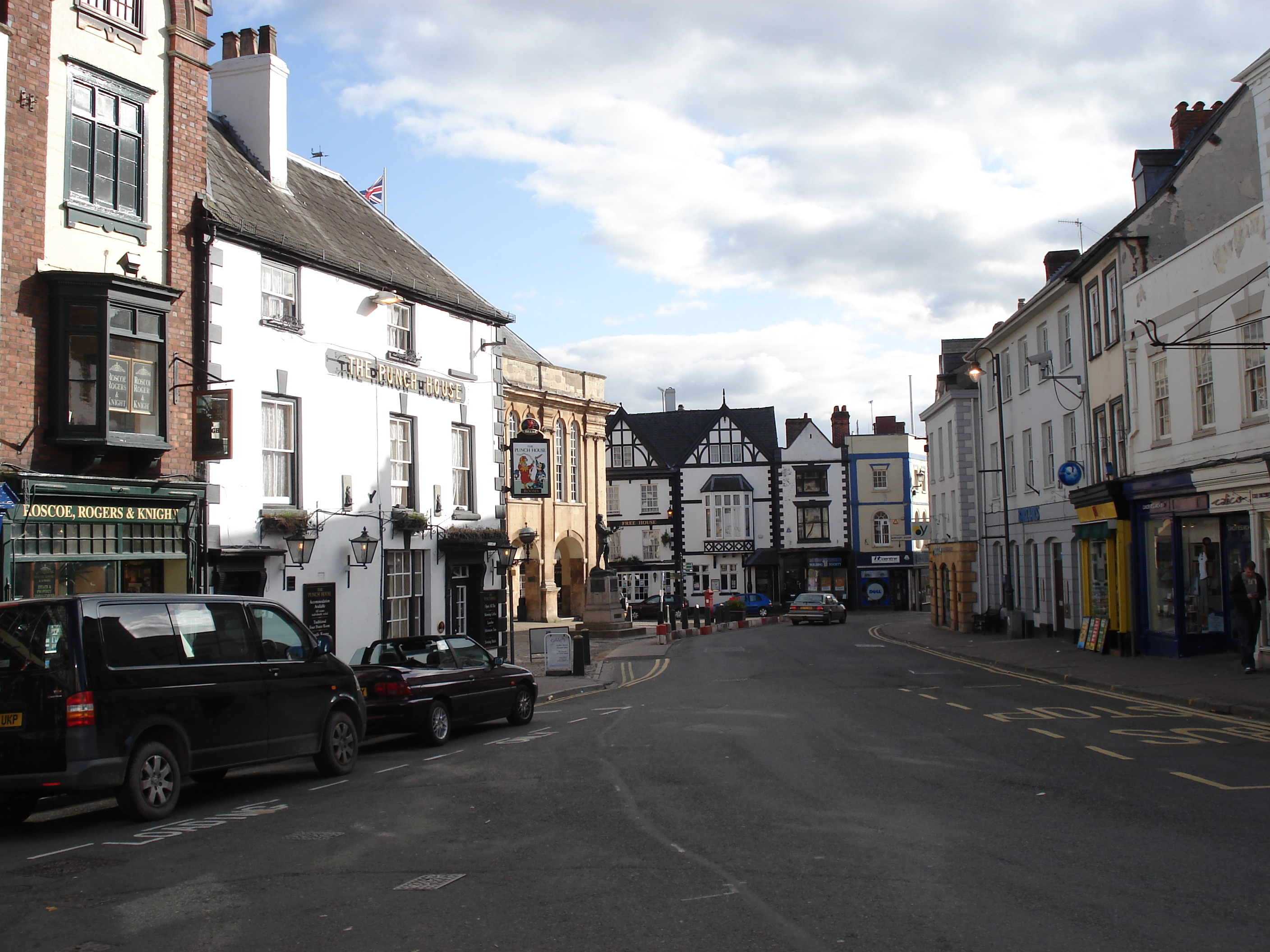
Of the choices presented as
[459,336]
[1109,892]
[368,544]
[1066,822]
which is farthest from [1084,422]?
[1109,892]

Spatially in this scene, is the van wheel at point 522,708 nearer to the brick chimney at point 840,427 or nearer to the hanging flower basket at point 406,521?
the hanging flower basket at point 406,521

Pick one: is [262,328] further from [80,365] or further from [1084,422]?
[1084,422]


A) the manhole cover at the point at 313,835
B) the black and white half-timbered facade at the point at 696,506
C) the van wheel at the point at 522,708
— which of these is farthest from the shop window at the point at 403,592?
the black and white half-timbered facade at the point at 696,506

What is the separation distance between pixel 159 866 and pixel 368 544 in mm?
15780

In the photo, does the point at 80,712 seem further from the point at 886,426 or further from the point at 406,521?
the point at 886,426

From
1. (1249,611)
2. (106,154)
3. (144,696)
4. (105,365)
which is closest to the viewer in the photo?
(144,696)

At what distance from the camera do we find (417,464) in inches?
1029

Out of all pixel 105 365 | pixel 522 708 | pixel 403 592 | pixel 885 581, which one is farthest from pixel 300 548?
pixel 885 581

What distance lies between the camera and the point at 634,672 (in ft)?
89.3

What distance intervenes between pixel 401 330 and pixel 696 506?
46.0m

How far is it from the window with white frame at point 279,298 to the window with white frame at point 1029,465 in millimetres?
23180

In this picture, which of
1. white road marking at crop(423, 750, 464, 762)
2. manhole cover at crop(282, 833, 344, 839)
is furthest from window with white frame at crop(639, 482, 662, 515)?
manhole cover at crop(282, 833, 344, 839)

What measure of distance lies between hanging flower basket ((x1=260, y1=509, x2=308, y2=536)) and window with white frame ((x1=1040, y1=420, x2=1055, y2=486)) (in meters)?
21.9

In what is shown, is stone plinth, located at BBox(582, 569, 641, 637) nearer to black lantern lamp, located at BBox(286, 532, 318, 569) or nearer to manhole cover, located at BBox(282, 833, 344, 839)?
black lantern lamp, located at BBox(286, 532, 318, 569)
